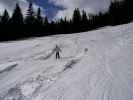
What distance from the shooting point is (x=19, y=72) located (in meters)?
14.6

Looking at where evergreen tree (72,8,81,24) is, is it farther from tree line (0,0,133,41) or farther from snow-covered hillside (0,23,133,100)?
snow-covered hillside (0,23,133,100)

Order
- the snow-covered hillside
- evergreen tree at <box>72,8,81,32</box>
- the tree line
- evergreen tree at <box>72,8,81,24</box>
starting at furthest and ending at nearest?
evergreen tree at <box>72,8,81,24</box> → evergreen tree at <box>72,8,81,32</box> → the tree line → the snow-covered hillside

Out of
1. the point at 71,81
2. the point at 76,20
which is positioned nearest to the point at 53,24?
the point at 76,20

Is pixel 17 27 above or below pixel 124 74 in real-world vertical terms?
above

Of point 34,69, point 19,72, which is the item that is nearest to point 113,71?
point 34,69

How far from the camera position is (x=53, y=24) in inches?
2375

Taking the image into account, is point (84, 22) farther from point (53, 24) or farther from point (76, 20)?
point (53, 24)

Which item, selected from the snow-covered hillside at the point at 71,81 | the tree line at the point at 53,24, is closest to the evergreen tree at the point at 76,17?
the tree line at the point at 53,24

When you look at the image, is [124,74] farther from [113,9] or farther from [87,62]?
[113,9]

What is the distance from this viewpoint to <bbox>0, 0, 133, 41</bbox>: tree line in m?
50.6

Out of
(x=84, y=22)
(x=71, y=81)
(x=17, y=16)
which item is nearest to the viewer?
(x=71, y=81)

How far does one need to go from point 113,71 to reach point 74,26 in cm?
4946

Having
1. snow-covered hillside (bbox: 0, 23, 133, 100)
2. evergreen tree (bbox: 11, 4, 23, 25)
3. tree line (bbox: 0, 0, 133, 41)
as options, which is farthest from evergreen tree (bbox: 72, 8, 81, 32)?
snow-covered hillside (bbox: 0, 23, 133, 100)

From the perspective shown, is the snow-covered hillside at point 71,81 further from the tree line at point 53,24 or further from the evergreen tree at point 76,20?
the evergreen tree at point 76,20
